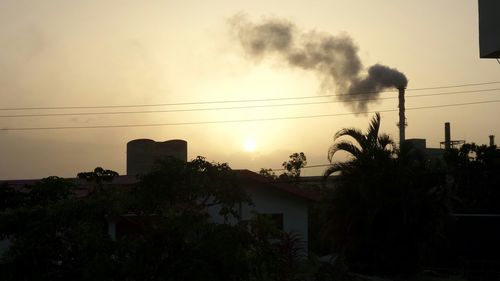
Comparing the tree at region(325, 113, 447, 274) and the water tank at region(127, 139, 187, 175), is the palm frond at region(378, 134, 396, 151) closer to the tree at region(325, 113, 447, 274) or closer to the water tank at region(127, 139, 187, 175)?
the tree at region(325, 113, 447, 274)

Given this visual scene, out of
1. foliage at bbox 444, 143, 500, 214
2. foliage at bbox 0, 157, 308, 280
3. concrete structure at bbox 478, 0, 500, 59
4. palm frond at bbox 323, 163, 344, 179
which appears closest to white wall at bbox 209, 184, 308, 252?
palm frond at bbox 323, 163, 344, 179

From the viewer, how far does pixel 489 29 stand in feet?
81.8

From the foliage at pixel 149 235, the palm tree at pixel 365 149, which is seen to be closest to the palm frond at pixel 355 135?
the palm tree at pixel 365 149

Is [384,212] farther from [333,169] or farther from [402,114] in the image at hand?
[402,114]

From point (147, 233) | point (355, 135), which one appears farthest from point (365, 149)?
point (147, 233)

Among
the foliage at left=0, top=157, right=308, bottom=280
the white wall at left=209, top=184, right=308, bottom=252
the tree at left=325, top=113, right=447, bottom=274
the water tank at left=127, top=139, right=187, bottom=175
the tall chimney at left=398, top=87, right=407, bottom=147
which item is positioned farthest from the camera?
the water tank at left=127, top=139, right=187, bottom=175

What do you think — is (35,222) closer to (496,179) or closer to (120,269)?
(120,269)

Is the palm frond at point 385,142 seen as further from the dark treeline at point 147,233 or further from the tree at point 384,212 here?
the dark treeline at point 147,233

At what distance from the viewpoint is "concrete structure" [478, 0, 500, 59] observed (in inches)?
957

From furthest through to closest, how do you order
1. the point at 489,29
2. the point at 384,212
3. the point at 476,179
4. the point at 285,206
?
the point at 476,179 < the point at 285,206 < the point at 489,29 < the point at 384,212

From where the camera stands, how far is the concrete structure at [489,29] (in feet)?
79.7

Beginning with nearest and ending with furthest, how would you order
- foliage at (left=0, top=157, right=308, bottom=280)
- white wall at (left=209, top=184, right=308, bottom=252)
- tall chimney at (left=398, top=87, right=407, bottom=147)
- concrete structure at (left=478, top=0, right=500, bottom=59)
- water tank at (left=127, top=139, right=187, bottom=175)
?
foliage at (left=0, top=157, right=308, bottom=280) < concrete structure at (left=478, top=0, right=500, bottom=59) < white wall at (left=209, top=184, right=308, bottom=252) < tall chimney at (left=398, top=87, right=407, bottom=147) < water tank at (left=127, top=139, right=187, bottom=175)

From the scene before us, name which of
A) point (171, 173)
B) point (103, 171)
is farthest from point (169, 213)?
point (103, 171)

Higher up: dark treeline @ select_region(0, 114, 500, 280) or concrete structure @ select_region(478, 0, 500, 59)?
concrete structure @ select_region(478, 0, 500, 59)
